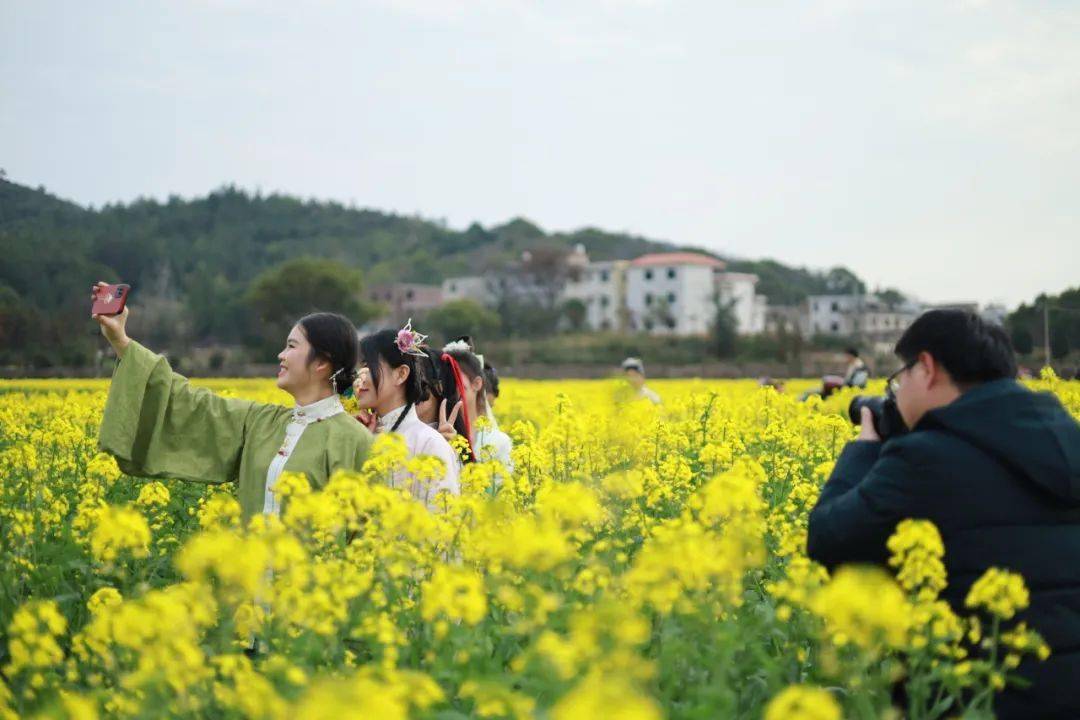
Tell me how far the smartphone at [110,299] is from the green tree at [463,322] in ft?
196

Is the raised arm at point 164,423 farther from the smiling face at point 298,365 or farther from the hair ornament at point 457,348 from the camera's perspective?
the hair ornament at point 457,348

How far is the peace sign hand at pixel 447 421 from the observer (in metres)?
5.07

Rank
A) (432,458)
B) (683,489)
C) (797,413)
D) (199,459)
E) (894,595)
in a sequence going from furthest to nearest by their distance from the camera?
(797,413)
(683,489)
(199,459)
(432,458)
(894,595)

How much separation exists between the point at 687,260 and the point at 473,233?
Answer: 116 feet

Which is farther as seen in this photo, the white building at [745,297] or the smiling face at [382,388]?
the white building at [745,297]

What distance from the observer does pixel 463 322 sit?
217 ft

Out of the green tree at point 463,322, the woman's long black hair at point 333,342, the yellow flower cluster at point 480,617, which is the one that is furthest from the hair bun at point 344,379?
the green tree at point 463,322

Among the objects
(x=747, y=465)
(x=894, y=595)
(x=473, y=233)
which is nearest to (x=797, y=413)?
(x=747, y=465)

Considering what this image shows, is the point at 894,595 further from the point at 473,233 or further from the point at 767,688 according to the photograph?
the point at 473,233

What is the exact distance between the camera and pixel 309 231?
10644 cm

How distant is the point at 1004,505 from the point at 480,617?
1.44 metres

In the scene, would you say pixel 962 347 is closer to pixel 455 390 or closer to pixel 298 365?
pixel 298 365

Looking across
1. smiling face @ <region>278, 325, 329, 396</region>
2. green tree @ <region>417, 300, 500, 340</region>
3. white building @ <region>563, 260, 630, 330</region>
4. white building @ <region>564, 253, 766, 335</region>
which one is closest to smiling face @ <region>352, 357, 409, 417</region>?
smiling face @ <region>278, 325, 329, 396</region>

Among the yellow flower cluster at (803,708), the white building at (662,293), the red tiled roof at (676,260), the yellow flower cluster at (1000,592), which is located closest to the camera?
the yellow flower cluster at (803,708)
